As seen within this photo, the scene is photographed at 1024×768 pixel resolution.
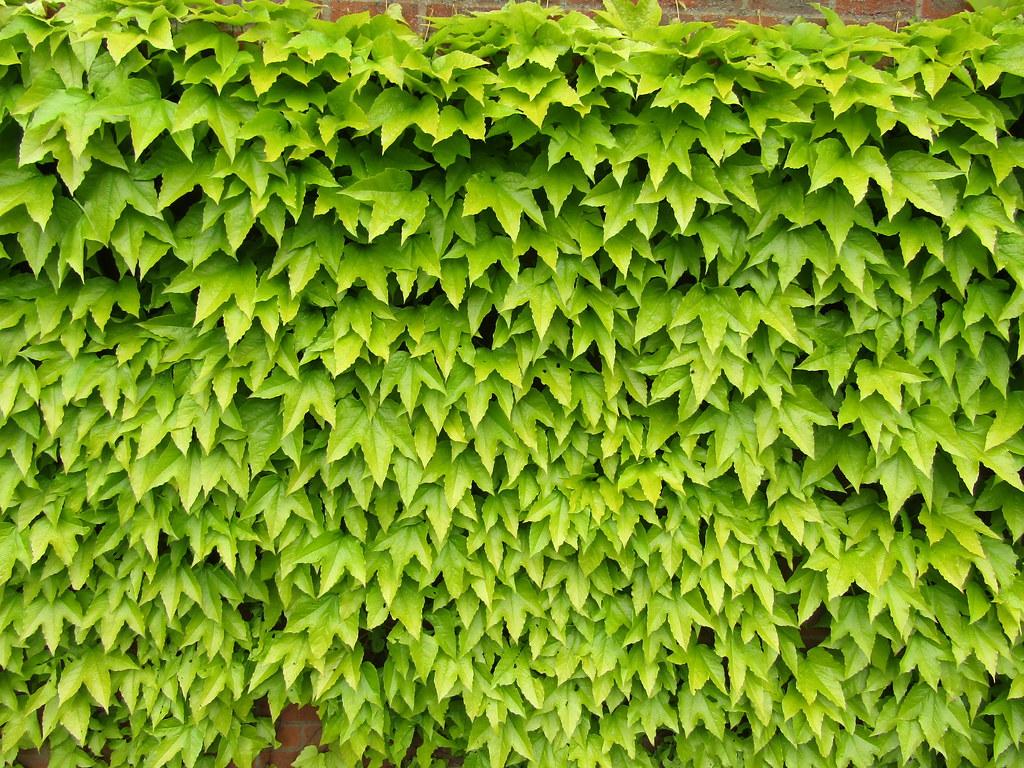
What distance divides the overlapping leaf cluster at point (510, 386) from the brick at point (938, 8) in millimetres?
253

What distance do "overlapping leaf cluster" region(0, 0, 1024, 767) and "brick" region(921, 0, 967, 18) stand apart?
253 mm

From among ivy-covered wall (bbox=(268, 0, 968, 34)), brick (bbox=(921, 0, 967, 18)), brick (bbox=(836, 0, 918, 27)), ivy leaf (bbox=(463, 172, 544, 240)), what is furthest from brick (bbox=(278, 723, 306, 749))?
brick (bbox=(921, 0, 967, 18))

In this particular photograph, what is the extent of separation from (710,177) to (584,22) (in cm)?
55

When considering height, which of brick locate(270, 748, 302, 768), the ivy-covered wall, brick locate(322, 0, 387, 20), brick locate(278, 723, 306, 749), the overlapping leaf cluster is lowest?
brick locate(270, 748, 302, 768)

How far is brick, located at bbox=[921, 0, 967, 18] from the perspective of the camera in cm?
237

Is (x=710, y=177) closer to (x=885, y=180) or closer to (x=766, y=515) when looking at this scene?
(x=885, y=180)

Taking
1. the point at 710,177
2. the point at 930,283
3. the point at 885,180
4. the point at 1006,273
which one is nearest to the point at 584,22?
the point at 710,177

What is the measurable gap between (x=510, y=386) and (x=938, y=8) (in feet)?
5.84

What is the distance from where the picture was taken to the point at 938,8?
7.78 ft

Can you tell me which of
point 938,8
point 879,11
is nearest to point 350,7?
point 879,11

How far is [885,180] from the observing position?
2.12m

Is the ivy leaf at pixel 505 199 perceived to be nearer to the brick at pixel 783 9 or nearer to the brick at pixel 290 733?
the brick at pixel 783 9

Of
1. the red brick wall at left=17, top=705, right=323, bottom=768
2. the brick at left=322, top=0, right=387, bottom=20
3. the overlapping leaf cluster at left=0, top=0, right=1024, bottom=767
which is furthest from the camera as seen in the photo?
the red brick wall at left=17, top=705, right=323, bottom=768

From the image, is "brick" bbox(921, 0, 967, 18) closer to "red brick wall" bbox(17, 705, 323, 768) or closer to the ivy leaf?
the ivy leaf
